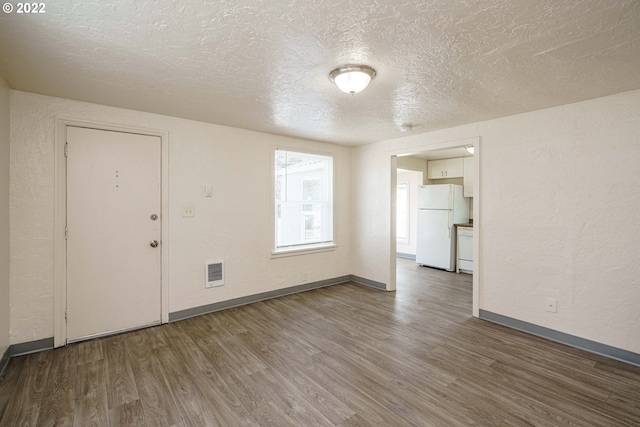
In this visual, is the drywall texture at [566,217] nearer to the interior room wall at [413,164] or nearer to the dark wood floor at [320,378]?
the dark wood floor at [320,378]

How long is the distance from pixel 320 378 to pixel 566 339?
2456 mm

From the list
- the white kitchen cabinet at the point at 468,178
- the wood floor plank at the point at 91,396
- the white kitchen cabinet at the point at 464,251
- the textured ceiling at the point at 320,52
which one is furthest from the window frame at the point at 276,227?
the white kitchen cabinet at the point at 468,178

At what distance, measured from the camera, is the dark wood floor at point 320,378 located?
1.86m

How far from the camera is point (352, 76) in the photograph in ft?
6.92

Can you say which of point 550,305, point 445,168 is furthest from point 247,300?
point 445,168

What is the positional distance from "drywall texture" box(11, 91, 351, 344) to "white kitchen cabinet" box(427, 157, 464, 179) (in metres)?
2.80

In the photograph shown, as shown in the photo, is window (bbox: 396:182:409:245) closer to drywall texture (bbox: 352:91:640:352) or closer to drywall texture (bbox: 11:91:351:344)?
drywall texture (bbox: 11:91:351:344)

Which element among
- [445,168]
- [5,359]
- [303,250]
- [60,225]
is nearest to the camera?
[5,359]

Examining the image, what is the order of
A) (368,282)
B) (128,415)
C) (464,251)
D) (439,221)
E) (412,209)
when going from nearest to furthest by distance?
(128,415) → (368,282) → (464,251) → (439,221) → (412,209)

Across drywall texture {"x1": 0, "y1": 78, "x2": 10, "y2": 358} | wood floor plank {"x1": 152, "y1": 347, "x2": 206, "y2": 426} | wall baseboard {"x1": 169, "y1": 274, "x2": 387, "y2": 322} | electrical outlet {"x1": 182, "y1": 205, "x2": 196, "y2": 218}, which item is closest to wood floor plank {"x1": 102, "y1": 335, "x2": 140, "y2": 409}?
wood floor plank {"x1": 152, "y1": 347, "x2": 206, "y2": 426}

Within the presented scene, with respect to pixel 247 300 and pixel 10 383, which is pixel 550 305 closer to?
pixel 247 300

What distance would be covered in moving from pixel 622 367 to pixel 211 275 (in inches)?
160

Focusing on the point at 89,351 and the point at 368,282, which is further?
the point at 368,282

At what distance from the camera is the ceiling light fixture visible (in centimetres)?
207
